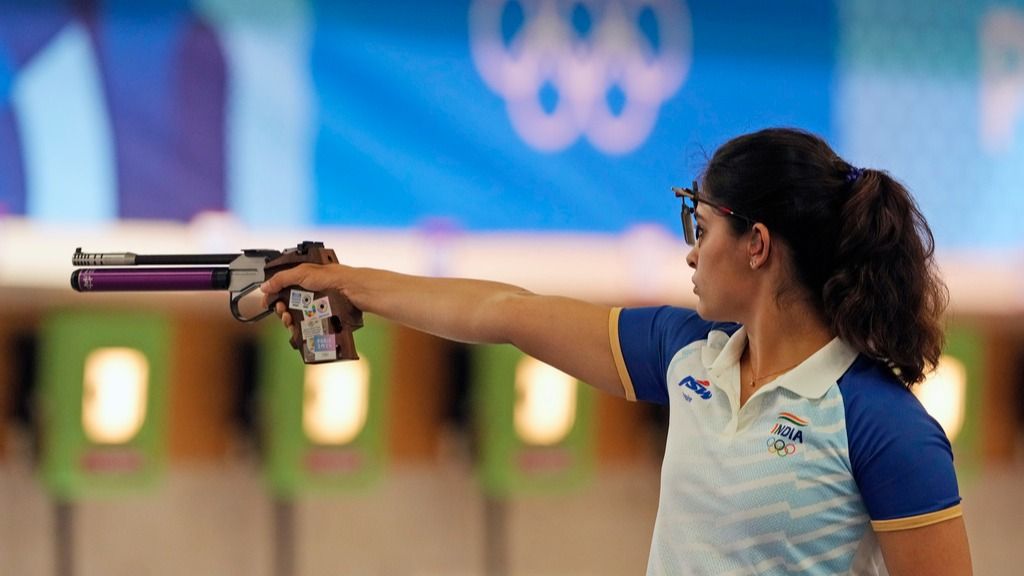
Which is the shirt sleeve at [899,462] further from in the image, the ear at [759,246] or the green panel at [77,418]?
the green panel at [77,418]

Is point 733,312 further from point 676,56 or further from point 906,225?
point 676,56

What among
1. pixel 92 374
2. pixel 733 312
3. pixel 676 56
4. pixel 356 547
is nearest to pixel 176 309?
pixel 92 374

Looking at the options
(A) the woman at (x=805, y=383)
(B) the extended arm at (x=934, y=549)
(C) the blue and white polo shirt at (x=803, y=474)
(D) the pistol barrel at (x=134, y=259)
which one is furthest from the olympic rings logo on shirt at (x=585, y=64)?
(B) the extended arm at (x=934, y=549)

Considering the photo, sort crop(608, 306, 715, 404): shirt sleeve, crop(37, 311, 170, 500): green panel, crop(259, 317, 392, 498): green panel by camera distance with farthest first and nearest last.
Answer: crop(259, 317, 392, 498): green panel
crop(37, 311, 170, 500): green panel
crop(608, 306, 715, 404): shirt sleeve

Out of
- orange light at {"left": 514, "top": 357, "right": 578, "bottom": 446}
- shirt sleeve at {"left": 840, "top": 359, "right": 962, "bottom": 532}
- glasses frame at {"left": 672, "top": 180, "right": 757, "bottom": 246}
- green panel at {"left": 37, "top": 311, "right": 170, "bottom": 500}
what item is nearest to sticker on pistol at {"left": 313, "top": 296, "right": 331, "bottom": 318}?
glasses frame at {"left": 672, "top": 180, "right": 757, "bottom": 246}

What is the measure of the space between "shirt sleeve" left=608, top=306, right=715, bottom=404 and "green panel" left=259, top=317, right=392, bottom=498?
6.67 ft

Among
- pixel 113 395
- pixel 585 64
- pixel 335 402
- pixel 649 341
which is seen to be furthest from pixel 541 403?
pixel 649 341

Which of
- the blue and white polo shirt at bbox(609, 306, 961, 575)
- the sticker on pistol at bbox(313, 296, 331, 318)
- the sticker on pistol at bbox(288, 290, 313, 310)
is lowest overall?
the blue and white polo shirt at bbox(609, 306, 961, 575)

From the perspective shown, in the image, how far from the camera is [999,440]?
13.5 ft

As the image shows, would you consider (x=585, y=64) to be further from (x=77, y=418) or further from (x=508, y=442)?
(x=77, y=418)

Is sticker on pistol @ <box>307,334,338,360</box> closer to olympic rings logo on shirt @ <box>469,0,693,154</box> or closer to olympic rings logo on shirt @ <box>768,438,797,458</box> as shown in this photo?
olympic rings logo on shirt @ <box>768,438,797,458</box>

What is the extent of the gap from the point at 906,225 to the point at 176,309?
250 centimetres

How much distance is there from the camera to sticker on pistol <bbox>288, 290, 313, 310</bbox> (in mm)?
1720

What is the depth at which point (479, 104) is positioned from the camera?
11.8 feet
